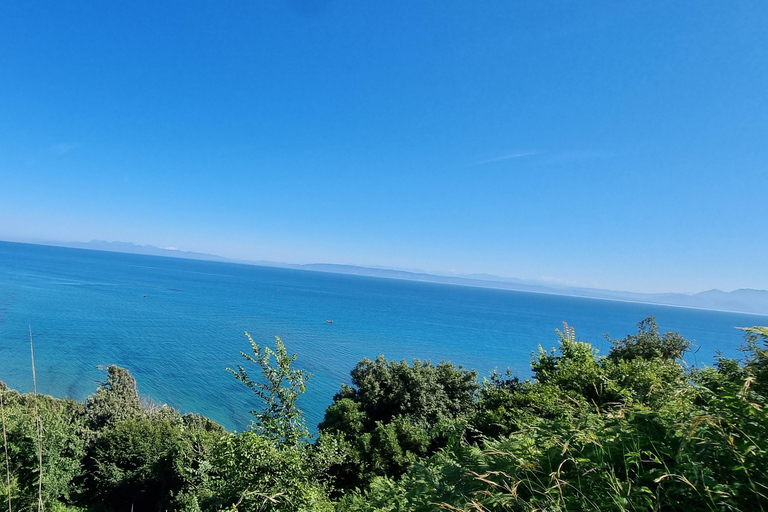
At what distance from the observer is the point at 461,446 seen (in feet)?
19.9

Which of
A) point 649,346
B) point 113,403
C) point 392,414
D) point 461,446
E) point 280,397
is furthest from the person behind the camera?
point 113,403

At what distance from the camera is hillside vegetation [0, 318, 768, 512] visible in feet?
7.93

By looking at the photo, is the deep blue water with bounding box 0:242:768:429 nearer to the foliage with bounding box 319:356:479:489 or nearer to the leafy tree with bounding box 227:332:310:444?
the foliage with bounding box 319:356:479:489

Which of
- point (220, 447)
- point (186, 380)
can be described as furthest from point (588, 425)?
point (186, 380)

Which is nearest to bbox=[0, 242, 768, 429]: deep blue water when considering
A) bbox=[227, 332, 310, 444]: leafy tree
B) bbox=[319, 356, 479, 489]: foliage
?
bbox=[319, 356, 479, 489]: foliage

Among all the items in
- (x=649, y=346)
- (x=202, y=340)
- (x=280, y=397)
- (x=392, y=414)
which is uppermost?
(x=649, y=346)

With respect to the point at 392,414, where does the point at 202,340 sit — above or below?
below

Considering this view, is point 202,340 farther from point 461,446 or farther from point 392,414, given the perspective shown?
point 461,446

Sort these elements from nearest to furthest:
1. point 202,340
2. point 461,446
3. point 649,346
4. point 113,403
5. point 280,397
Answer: point 461,446 < point 280,397 < point 649,346 < point 113,403 < point 202,340

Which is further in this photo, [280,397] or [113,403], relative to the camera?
[113,403]

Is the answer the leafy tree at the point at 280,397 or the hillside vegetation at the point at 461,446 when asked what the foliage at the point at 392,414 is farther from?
the leafy tree at the point at 280,397

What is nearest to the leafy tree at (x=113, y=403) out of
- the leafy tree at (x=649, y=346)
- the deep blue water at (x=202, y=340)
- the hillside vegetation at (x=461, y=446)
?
the hillside vegetation at (x=461, y=446)

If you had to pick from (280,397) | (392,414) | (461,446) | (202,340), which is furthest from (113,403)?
(202,340)

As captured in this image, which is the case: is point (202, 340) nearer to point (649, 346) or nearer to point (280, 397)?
point (280, 397)
